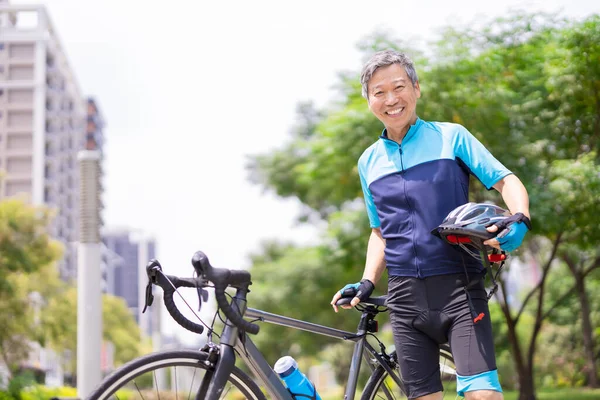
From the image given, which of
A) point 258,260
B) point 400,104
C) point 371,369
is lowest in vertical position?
point 258,260

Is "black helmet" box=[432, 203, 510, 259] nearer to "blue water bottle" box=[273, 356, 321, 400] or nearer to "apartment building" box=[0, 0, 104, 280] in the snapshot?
"blue water bottle" box=[273, 356, 321, 400]

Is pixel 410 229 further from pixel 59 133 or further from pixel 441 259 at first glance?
pixel 59 133

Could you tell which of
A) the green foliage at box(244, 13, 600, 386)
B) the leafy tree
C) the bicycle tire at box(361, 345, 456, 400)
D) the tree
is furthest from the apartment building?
the bicycle tire at box(361, 345, 456, 400)

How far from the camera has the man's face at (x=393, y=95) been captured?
2.90m

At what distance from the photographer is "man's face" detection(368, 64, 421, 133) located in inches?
114

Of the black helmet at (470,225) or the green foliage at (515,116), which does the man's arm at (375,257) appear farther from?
the green foliage at (515,116)

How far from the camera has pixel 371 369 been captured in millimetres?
3393

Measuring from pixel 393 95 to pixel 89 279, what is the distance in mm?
9213

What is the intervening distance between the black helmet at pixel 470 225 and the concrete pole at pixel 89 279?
911 centimetres

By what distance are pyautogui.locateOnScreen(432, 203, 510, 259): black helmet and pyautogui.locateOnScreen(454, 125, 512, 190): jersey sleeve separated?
14 centimetres

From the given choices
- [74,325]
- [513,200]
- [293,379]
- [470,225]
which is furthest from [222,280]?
[74,325]

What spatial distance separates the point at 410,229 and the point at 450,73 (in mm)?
9519

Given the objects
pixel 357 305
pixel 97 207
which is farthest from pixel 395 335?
pixel 97 207

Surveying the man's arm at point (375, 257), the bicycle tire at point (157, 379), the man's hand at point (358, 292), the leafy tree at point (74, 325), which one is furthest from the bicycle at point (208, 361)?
the leafy tree at point (74, 325)
